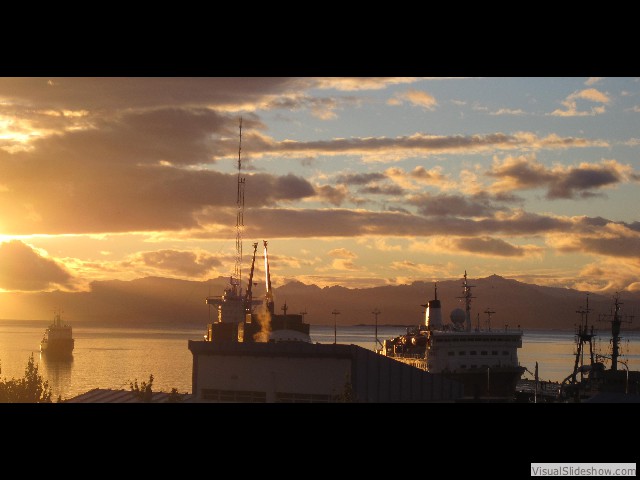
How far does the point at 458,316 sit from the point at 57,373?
5609 centimetres

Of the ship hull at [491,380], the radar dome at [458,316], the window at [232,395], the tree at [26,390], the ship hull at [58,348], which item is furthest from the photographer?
the ship hull at [58,348]

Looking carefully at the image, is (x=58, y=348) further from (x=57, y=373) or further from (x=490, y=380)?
(x=490, y=380)

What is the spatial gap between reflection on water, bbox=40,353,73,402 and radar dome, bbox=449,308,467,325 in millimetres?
31012

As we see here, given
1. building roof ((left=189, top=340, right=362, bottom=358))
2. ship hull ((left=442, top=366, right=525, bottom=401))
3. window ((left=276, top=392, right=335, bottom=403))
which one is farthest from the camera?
ship hull ((left=442, top=366, right=525, bottom=401))

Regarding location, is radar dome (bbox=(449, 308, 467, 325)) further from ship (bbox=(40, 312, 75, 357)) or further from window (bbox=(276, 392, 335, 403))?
ship (bbox=(40, 312, 75, 357))

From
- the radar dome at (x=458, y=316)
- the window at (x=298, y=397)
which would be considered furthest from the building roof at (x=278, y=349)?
the radar dome at (x=458, y=316)

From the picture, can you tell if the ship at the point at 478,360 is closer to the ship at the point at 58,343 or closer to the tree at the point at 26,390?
the tree at the point at 26,390

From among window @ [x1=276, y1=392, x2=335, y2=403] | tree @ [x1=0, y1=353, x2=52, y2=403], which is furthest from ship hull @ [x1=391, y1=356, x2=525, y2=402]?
tree @ [x1=0, y1=353, x2=52, y2=403]

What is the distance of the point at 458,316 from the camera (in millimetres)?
59500

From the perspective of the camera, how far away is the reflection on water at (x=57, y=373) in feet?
247

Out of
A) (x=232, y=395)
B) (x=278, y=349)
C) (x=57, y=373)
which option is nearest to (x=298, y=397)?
(x=278, y=349)

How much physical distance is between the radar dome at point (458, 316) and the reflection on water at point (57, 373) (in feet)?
102

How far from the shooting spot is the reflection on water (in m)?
75.2
